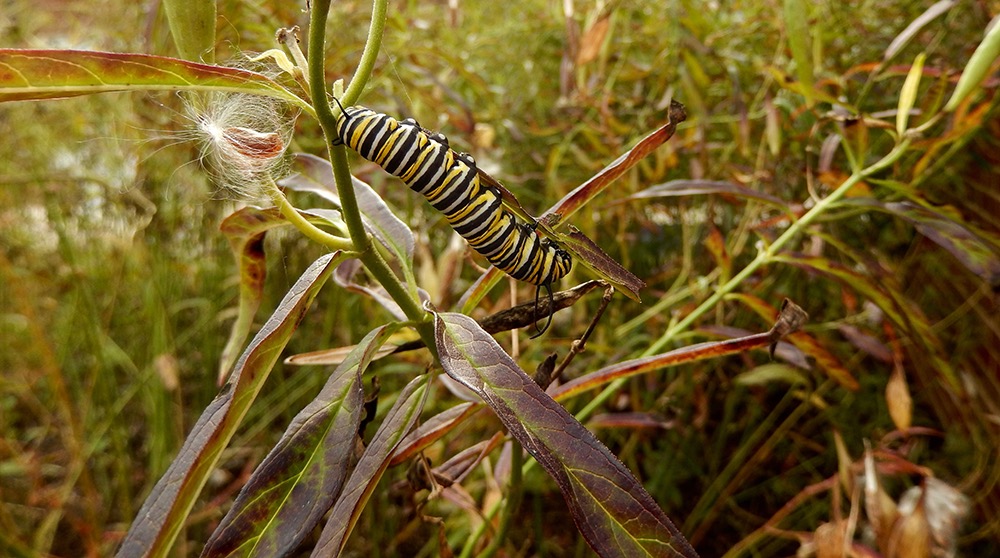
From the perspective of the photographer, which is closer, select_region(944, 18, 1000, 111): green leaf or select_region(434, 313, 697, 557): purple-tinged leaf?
select_region(434, 313, 697, 557): purple-tinged leaf

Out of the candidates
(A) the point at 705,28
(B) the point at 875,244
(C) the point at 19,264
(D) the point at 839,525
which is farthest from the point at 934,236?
(C) the point at 19,264

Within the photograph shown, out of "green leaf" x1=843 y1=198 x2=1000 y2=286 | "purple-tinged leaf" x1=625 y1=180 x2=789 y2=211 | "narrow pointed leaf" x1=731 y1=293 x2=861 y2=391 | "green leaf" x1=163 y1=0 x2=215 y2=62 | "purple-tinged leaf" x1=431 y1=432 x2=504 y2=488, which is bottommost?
"purple-tinged leaf" x1=431 y1=432 x2=504 y2=488

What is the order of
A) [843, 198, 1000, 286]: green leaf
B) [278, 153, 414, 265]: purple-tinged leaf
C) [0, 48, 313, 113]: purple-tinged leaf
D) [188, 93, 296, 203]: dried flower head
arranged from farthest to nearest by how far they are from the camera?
[843, 198, 1000, 286]: green leaf
[278, 153, 414, 265]: purple-tinged leaf
[188, 93, 296, 203]: dried flower head
[0, 48, 313, 113]: purple-tinged leaf

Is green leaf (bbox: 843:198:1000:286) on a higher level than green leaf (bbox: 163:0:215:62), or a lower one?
higher

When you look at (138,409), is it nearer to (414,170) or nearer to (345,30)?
(345,30)

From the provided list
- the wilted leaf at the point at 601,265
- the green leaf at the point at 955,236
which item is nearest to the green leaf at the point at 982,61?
the green leaf at the point at 955,236

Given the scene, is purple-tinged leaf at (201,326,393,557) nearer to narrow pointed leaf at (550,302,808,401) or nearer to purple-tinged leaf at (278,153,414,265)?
purple-tinged leaf at (278,153,414,265)

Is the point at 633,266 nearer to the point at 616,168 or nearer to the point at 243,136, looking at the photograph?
the point at 616,168

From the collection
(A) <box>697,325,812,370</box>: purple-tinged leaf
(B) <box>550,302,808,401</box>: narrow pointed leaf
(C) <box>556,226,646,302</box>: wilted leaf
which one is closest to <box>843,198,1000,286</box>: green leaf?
(A) <box>697,325,812,370</box>: purple-tinged leaf
